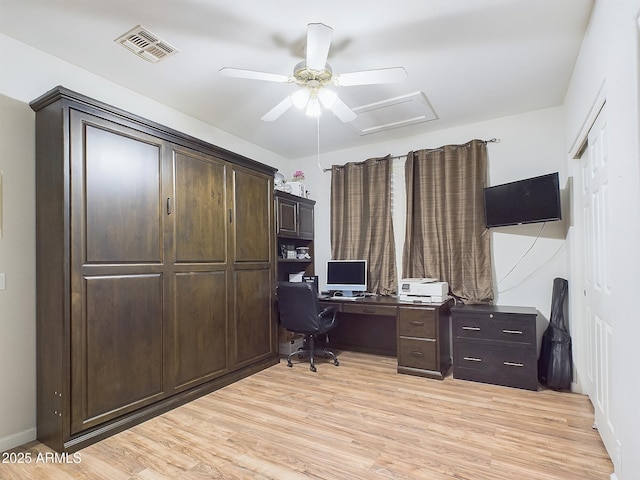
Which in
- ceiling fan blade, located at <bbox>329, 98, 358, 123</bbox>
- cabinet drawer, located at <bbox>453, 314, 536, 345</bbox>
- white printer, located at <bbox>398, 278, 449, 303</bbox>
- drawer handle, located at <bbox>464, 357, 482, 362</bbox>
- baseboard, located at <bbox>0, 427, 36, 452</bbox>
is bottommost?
baseboard, located at <bbox>0, 427, 36, 452</bbox>

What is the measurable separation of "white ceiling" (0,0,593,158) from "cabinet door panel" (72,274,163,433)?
1616 mm

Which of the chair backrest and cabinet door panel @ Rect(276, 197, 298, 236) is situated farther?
cabinet door panel @ Rect(276, 197, 298, 236)

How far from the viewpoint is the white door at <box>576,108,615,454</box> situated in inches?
82.0

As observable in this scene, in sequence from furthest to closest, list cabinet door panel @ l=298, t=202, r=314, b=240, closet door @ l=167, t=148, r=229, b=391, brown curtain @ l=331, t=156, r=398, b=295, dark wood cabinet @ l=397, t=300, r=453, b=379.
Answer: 1. cabinet door panel @ l=298, t=202, r=314, b=240
2. brown curtain @ l=331, t=156, r=398, b=295
3. dark wood cabinet @ l=397, t=300, r=453, b=379
4. closet door @ l=167, t=148, r=229, b=391

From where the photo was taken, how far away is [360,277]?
4.25m

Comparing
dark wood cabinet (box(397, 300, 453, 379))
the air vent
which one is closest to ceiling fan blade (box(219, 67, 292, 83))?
the air vent

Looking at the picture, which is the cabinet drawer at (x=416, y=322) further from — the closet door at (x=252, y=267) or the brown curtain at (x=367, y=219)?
the closet door at (x=252, y=267)

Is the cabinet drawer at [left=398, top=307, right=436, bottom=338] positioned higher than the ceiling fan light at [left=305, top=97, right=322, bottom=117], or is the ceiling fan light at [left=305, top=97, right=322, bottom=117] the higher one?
the ceiling fan light at [left=305, top=97, right=322, bottom=117]

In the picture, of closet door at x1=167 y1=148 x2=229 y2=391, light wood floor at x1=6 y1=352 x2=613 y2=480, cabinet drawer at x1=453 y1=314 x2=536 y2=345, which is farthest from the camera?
cabinet drawer at x1=453 y1=314 x2=536 y2=345

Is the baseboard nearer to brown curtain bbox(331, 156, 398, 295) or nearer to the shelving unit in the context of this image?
the shelving unit

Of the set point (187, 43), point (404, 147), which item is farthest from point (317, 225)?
point (187, 43)

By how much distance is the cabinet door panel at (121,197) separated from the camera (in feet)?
7.72

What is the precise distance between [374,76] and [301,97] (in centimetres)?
55

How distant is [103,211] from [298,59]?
177 centimetres
